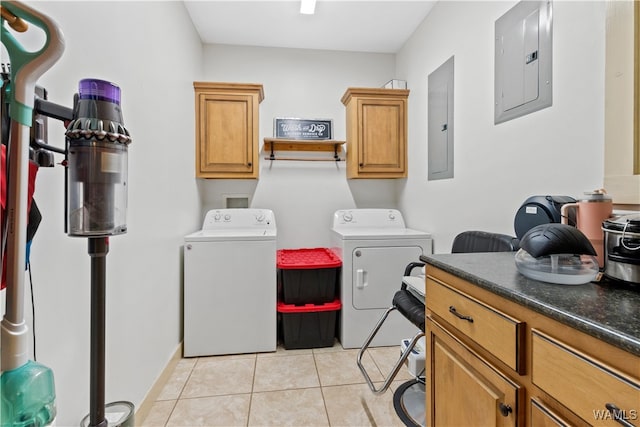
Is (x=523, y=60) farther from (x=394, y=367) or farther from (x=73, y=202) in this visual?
(x=73, y=202)

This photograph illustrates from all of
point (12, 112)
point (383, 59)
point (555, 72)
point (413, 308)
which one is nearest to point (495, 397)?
point (413, 308)

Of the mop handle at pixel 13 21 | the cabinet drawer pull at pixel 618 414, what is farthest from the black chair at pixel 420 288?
the mop handle at pixel 13 21

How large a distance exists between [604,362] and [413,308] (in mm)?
1034

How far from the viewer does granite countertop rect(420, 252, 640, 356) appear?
54cm

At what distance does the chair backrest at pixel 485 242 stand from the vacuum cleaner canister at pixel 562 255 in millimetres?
546

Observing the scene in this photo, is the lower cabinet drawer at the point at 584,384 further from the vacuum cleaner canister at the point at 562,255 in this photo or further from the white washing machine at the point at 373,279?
the white washing machine at the point at 373,279

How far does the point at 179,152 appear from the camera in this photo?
2213mm

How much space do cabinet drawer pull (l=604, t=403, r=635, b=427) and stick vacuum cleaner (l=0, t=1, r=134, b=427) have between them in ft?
3.15

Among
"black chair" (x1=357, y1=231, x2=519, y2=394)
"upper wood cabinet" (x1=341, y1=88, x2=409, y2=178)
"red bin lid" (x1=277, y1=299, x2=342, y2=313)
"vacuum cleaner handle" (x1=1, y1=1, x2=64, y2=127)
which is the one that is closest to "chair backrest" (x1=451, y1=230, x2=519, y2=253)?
"black chair" (x1=357, y1=231, x2=519, y2=394)

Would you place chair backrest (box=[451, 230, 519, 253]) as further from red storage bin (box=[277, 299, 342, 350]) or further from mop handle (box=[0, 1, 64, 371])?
mop handle (box=[0, 1, 64, 371])

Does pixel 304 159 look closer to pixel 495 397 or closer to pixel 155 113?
pixel 155 113

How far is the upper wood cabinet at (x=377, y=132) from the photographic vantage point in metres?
2.77

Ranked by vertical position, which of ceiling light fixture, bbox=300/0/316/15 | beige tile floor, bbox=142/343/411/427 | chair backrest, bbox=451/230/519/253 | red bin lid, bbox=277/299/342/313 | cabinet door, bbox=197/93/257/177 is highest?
ceiling light fixture, bbox=300/0/316/15

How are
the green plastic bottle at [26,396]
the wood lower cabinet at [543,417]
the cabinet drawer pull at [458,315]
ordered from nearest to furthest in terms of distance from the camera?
the green plastic bottle at [26,396] < the wood lower cabinet at [543,417] < the cabinet drawer pull at [458,315]
